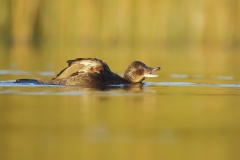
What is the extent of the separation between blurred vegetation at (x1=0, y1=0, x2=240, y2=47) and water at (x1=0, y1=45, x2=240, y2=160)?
18971mm

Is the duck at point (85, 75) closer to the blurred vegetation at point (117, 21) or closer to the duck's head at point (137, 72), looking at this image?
the duck's head at point (137, 72)

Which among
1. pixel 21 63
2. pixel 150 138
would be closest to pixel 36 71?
pixel 21 63

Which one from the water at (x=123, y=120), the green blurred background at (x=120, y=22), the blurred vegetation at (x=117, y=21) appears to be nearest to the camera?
the water at (x=123, y=120)

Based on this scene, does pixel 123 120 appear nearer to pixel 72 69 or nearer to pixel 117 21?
pixel 72 69

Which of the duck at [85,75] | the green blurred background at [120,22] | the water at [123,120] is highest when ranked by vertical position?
the green blurred background at [120,22]

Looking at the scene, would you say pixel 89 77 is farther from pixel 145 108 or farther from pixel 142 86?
pixel 145 108

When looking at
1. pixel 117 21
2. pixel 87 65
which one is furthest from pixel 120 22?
pixel 87 65

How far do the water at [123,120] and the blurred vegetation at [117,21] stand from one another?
1897 cm

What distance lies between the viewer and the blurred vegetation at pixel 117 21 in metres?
34.3

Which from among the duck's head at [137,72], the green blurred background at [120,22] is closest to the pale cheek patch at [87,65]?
the duck's head at [137,72]

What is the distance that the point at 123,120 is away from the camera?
9.43 metres

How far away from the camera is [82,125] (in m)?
8.94

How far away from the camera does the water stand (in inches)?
293

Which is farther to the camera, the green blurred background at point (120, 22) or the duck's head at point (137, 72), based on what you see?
the green blurred background at point (120, 22)
